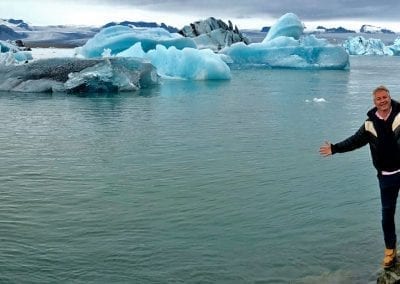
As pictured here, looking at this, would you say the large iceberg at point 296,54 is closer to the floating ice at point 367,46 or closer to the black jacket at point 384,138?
the black jacket at point 384,138

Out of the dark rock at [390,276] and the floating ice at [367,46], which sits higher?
the floating ice at [367,46]

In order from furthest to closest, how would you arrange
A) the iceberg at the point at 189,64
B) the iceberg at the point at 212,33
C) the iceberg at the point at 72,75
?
1. the iceberg at the point at 212,33
2. the iceberg at the point at 189,64
3. the iceberg at the point at 72,75

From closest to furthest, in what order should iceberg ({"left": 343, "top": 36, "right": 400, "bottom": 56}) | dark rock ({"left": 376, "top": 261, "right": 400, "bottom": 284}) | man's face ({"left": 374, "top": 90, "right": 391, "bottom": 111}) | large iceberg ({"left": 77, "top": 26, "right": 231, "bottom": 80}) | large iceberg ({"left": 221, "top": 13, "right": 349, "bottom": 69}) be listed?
man's face ({"left": 374, "top": 90, "right": 391, "bottom": 111}) < dark rock ({"left": 376, "top": 261, "right": 400, "bottom": 284}) < large iceberg ({"left": 77, "top": 26, "right": 231, "bottom": 80}) < large iceberg ({"left": 221, "top": 13, "right": 349, "bottom": 69}) < iceberg ({"left": 343, "top": 36, "right": 400, "bottom": 56})

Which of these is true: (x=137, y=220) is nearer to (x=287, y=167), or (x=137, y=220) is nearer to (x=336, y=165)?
(x=287, y=167)

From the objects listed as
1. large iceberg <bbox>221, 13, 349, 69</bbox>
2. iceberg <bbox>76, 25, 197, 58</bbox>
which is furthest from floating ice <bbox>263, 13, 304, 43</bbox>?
iceberg <bbox>76, 25, 197, 58</bbox>

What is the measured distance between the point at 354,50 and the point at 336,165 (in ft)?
180

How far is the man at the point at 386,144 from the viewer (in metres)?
3.25

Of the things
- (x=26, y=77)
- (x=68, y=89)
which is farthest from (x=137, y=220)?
(x=26, y=77)

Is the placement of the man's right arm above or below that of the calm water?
above

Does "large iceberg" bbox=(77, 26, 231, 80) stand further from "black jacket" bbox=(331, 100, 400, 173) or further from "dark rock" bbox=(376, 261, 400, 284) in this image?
"dark rock" bbox=(376, 261, 400, 284)

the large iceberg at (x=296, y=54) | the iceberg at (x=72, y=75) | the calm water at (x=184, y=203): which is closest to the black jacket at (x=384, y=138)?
the calm water at (x=184, y=203)

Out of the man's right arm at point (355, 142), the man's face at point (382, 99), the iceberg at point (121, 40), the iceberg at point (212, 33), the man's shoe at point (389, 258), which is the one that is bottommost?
the man's shoe at point (389, 258)

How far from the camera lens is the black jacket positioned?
3256 millimetres

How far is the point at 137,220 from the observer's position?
4762 mm
